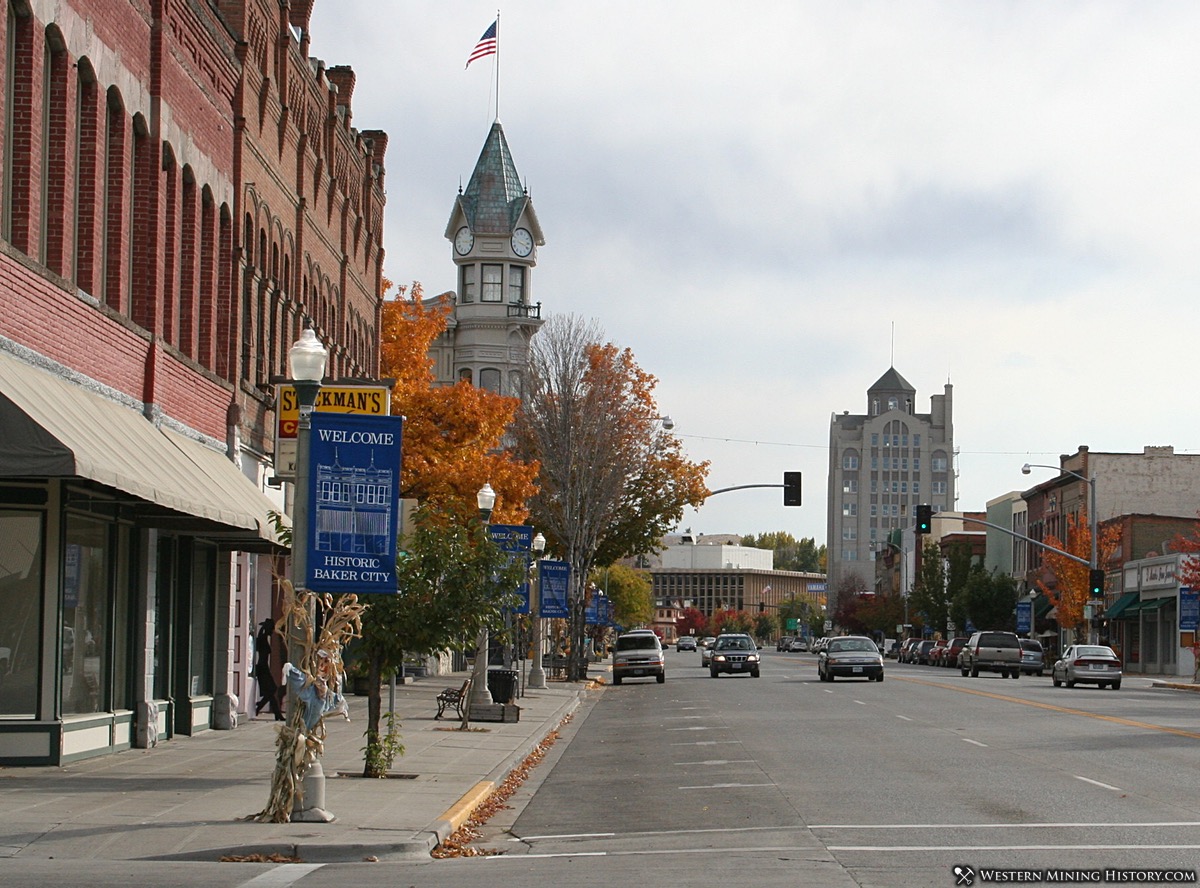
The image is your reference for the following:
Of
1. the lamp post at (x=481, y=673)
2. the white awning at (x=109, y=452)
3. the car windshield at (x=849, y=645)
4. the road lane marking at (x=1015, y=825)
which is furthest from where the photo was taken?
the car windshield at (x=849, y=645)

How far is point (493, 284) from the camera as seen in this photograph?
80.3 meters

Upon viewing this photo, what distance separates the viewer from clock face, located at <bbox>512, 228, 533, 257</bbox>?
3159 inches

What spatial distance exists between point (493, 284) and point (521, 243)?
242 cm

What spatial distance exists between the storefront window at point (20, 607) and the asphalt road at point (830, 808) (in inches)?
221

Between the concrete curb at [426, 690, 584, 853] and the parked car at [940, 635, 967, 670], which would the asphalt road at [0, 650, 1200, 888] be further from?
the parked car at [940, 635, 967, 670]

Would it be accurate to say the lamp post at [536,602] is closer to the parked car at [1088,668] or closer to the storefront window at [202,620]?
the storefront window at [202,620]

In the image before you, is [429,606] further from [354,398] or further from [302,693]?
[354,398]

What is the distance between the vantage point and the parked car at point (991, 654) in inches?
2506

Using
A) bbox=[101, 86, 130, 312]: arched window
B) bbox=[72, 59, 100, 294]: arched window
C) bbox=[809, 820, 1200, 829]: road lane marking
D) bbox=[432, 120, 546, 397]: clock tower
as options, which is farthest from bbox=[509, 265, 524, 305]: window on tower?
bbox=[809, 820, 1200, 829]: road lane marking

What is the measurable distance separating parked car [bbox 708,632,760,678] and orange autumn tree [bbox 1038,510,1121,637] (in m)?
19.3

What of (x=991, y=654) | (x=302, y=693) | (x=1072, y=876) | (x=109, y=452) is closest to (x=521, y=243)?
(x=991, y=654)

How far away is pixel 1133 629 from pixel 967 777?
67.0 metres

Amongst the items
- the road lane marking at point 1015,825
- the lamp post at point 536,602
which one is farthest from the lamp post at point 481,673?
the road lane marking at point 1015,825

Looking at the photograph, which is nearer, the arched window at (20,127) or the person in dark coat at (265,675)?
the arched window at (20,127)
